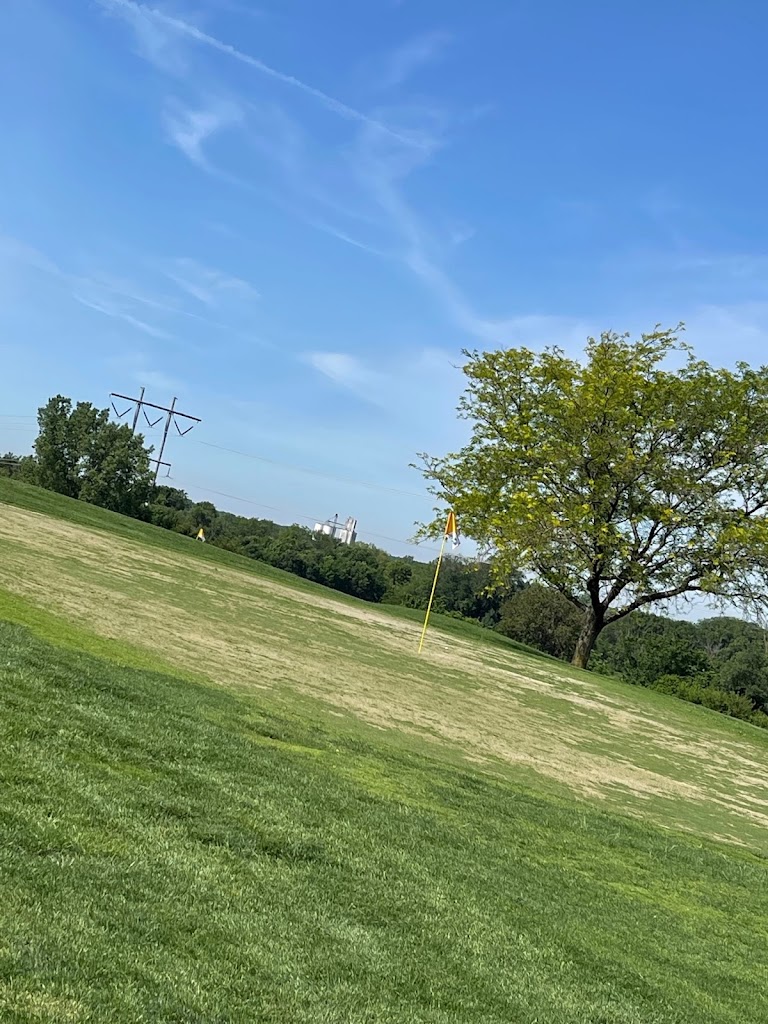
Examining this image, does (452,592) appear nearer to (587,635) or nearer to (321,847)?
(587,635)

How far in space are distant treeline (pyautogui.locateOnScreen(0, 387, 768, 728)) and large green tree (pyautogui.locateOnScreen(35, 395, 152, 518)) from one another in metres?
0.07

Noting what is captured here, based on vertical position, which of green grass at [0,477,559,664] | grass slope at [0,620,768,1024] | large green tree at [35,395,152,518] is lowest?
grass slope at [0,620,768,1024]

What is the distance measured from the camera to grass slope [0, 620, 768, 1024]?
305 centimetres

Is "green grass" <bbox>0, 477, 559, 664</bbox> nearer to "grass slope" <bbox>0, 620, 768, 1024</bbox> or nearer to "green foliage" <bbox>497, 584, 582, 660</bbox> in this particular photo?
"grass slope" <bbox>0, 620, 768, 1024</bbox>

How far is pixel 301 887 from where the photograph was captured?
165 inches

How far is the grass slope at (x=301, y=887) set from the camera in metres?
3.05

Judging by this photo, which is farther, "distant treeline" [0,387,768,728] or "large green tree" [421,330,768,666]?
"distant treeline" [0,387,768,728]

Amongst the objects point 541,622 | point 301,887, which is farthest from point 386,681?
point 541,622

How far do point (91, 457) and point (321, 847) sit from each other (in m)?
62.2

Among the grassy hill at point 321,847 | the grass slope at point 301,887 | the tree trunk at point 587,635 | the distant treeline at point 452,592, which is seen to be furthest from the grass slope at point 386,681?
the distant treeline at point 452,592

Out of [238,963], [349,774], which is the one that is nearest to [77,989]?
[238,963]

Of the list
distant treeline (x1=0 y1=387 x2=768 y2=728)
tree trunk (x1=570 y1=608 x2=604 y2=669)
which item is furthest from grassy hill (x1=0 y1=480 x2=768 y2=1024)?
distant treeline (x1=0 y1=387 x2=768 y2=728)

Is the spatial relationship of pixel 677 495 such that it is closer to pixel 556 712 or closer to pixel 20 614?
pixel 556 712

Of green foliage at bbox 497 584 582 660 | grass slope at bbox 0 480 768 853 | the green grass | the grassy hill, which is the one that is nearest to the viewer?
the grassy hill
